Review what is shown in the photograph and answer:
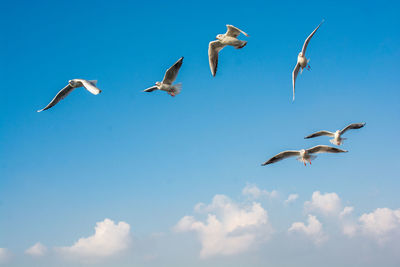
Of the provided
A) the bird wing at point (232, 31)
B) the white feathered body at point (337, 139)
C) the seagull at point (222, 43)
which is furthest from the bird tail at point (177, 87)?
the white feathered body at point (337, 139)

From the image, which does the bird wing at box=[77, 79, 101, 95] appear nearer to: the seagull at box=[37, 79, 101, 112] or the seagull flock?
the seagull at box=[37, 79, 101, 112]

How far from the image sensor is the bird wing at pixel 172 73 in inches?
1062

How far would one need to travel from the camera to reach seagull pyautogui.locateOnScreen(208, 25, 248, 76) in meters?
26.5

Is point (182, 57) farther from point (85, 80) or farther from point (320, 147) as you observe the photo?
point (320, 147)

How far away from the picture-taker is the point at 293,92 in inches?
1119

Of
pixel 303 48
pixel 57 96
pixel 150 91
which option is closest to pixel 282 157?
pixel 303 48

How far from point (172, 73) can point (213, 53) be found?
3163 millimetres

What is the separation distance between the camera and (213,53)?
2861cm

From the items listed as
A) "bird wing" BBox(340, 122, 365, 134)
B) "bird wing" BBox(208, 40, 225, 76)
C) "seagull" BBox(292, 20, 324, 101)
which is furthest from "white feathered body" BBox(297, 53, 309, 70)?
"bird wing" BBox(340, 122, 365, 134)

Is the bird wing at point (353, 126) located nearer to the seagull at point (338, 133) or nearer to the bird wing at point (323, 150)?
the seagull at point (338, 133)

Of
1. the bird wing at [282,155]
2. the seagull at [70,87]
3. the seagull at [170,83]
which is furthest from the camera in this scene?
the seagull at [170,83]

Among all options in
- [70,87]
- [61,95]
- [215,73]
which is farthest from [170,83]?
[61,95]

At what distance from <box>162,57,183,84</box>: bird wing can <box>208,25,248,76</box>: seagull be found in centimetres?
254

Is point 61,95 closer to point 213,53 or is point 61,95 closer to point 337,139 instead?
point 213,53
